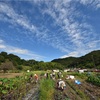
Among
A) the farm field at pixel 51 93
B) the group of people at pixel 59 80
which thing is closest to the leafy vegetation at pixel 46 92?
the farm field at pixel 51 93

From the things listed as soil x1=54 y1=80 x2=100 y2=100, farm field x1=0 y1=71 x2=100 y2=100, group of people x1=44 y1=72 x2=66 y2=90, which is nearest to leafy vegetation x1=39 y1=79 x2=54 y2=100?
farm field x1=0 y1=71 x2=100 y2=100

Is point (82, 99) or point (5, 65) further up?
point (5, 65)

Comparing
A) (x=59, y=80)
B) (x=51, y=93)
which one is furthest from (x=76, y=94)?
(x=59, y=80)

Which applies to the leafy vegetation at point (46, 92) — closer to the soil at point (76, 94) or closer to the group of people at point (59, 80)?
the soil at point (76, 94)

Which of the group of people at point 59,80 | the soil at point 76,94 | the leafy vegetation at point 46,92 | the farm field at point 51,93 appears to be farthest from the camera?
the group of people at point 59,80

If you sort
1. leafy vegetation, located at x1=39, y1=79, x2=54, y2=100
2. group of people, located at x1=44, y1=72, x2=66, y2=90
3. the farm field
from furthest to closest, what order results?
1. group of people, located at x1=44, y1=72, x2=66, y2=90
2. the farm field
3. leafy vegetation, located at x1=39, y1=79, x2=54, y2=100

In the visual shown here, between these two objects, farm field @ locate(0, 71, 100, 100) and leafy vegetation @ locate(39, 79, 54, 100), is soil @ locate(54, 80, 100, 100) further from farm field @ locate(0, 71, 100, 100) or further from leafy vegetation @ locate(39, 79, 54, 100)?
leafy vegetation @ locate(39, 79, 54, 100)

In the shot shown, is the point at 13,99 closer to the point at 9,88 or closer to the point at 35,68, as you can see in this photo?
the point at 9,88

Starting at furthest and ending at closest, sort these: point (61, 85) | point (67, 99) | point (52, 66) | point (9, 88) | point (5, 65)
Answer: point (52, 66), point (5, 65), point (9, 88), point (61, 85), point (67, 99)

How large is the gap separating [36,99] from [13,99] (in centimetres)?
176

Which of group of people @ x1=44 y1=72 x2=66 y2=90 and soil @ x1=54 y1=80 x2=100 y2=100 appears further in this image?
group of people @ x1=44 y1=72 x2=66 y2=90

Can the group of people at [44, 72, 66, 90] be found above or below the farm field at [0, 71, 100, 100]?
above

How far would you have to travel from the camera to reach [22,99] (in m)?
12.0

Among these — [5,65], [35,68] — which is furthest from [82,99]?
[35,68]
